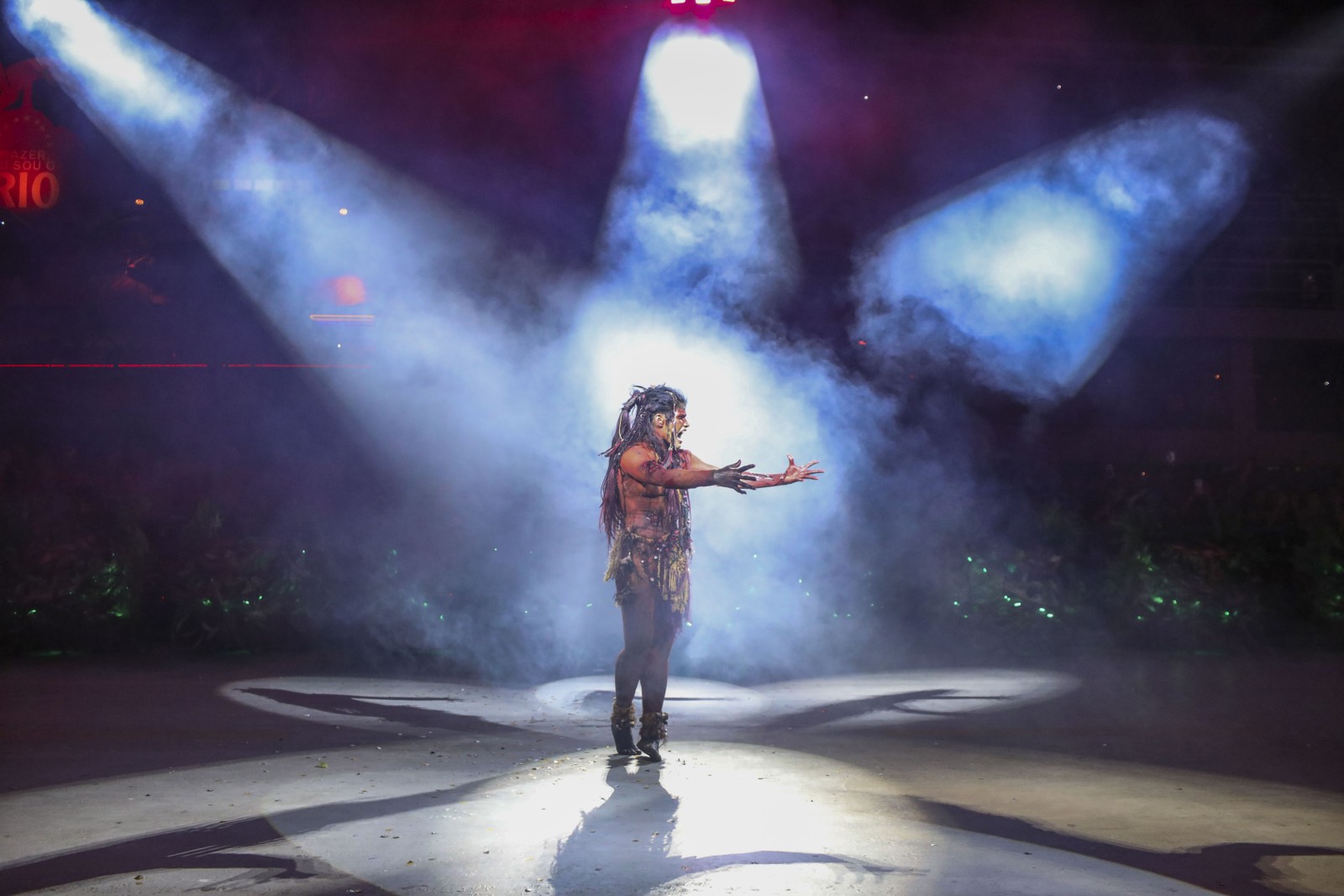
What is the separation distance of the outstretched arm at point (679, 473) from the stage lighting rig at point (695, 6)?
5729 mm

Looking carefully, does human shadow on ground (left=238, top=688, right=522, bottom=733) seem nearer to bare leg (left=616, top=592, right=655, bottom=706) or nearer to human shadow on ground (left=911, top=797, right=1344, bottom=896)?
bare leg (left=616, top=592, right=655, bottom=706)

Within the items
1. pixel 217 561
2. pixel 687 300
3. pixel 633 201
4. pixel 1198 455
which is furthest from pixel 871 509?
pixel 1198 455

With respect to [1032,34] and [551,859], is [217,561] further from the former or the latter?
[1032,34]

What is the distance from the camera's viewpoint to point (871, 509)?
933 cm

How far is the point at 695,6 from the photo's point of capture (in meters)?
9.35

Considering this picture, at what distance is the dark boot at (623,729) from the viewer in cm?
489

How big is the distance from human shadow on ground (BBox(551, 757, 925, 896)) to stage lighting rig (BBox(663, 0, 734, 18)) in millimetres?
7426

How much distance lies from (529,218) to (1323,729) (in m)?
8.48

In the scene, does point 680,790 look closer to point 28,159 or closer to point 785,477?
point 785,477

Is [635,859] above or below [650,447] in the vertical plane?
below

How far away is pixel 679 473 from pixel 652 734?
1217 mm

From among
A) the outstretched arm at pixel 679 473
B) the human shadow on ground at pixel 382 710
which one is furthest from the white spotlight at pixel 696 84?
the human shadow on ground at pixel 382 710

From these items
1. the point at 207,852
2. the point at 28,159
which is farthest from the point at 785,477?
the point at 28,159

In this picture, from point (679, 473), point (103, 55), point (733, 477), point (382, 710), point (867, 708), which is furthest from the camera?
point (103, 55)
